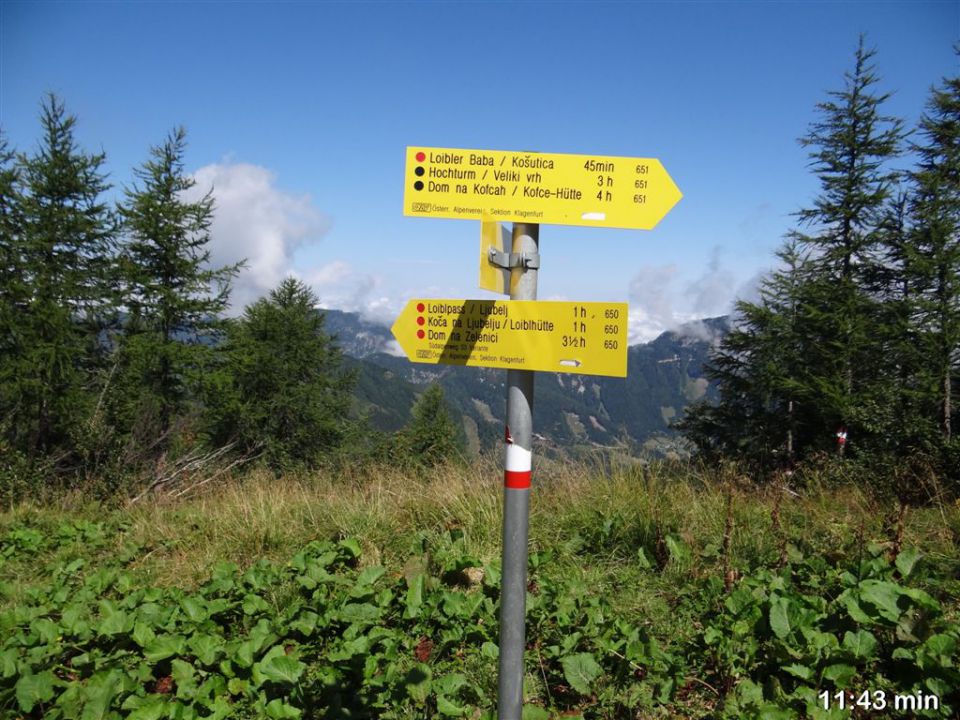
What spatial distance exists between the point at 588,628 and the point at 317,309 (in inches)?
1263

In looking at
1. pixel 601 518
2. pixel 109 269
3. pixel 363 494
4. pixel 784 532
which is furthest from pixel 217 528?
pixel 109 269

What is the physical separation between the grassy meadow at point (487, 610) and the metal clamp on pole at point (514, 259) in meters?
1.73

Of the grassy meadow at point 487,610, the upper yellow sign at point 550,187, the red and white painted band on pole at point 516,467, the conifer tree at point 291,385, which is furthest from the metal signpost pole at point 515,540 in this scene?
the conifer tree at point 291,385

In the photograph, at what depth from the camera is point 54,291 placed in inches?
592

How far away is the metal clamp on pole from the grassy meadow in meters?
1.73

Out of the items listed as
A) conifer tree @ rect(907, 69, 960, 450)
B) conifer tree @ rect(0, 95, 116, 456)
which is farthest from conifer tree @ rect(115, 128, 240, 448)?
conifer tree @ rect(907, 69, 960, 450)

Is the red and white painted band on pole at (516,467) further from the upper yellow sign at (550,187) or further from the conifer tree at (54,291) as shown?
the conifer tree at (54,291)

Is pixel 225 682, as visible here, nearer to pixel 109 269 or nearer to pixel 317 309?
pixel 109 269

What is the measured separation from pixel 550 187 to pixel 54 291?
1789 cm

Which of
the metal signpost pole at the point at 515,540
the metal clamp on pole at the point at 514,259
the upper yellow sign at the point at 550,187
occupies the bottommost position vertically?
the metal signpost pole at the point at 515,540

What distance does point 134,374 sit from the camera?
17266mm

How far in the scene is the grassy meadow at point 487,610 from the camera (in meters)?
2.29

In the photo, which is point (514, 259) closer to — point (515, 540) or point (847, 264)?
point (515, 540)

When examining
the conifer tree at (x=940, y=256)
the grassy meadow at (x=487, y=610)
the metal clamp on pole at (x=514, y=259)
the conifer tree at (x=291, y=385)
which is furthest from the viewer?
the conifer tree at (x=291, y=385)
